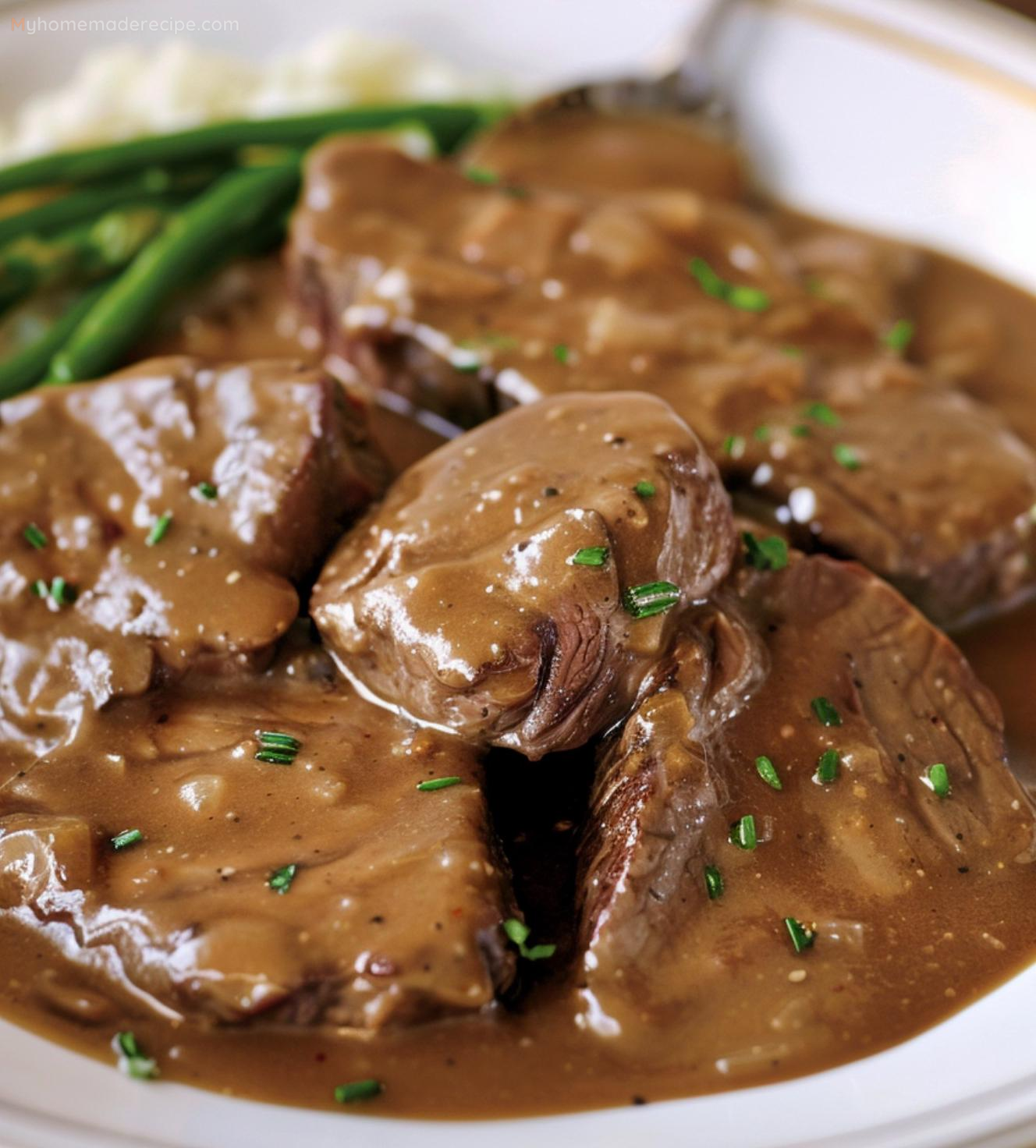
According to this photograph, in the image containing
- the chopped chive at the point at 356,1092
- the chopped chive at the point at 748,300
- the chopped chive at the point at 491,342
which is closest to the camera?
the chopped chive at the point at 356,1092

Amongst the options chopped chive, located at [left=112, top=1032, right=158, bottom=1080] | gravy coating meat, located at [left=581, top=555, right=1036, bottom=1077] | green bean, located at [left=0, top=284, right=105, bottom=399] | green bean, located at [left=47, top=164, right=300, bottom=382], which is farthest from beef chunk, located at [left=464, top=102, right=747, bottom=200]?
chopped chive, located at [left=112, top=1032, right=158, bottom=1080]

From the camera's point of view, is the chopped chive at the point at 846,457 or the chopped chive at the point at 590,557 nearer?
the chopped chive at the point at 590,557

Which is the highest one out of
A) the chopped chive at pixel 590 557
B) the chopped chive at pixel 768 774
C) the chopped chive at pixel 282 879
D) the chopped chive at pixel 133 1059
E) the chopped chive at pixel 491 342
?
the chopped chive at pixel 590 557

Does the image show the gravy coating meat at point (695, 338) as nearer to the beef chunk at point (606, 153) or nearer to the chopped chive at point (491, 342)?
the chopped chive at point (491, 342)

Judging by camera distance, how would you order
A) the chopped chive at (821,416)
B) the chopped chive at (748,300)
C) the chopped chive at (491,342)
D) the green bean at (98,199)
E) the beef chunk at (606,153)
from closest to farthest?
the chopped chive at (821,416) < the chopped chive at (491,342) < the chopped chive at (748,300) < the green bean at (98,199) < the beef chunk at (606,153)

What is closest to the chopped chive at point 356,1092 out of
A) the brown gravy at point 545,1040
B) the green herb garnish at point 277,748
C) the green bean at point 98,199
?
the brown gravy at point 545,1040

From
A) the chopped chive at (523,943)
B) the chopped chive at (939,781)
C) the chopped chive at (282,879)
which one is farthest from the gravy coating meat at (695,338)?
the chopped chive at (282,879)

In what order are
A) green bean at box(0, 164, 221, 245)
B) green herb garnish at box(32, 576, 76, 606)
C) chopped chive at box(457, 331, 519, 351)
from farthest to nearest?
green bean at box(0, 164, 221, 245)
chopped chive at box(457, 331, 519, 351)
green herb garnish at box(32, 576, 76, 606)

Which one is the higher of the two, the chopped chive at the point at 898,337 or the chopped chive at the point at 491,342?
the chopped chive at the point at 898,337

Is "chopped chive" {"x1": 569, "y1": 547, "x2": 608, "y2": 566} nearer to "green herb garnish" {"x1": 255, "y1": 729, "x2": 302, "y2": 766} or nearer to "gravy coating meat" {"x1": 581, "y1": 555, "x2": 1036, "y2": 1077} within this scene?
"gravy coating meat" {"x1": 581, "y1": 555, "x2": 1036, "y2": 1077}
